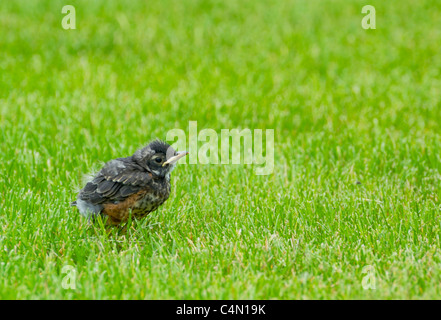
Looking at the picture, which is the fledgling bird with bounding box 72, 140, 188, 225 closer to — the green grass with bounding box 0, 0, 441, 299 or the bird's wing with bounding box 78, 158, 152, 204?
the bird's wing with bounding box 78, 158, 152, 204

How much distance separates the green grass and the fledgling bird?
0.17m

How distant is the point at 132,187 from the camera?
423 centimetres

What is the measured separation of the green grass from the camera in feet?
12.4

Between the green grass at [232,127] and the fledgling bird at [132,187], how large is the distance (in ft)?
0.57

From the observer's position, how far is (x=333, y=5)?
A: 11.3m

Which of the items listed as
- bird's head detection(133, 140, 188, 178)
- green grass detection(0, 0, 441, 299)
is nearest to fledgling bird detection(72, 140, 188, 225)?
bird's head detection(133, 140, 188, 178)

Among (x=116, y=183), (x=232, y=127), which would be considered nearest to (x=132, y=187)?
(x=116, y=183)

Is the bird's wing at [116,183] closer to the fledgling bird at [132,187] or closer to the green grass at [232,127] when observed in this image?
the fledgling bird at [132,187]

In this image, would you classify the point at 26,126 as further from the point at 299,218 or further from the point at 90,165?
the point at 299,218

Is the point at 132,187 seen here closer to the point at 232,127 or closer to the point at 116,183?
the point at 116,183

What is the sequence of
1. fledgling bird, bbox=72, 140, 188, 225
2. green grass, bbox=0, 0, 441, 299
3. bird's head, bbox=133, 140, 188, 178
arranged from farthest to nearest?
1. bird's head, bbox=133, 140, 188, 178
2. fledgling bird, bbox=72, 140, 188, 225
3. green grass, bbox=0, 0, 441, 299

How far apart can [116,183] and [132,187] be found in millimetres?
152

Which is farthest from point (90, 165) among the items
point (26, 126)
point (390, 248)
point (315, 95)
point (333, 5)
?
point (333, 5)

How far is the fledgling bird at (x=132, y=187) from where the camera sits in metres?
4.23
